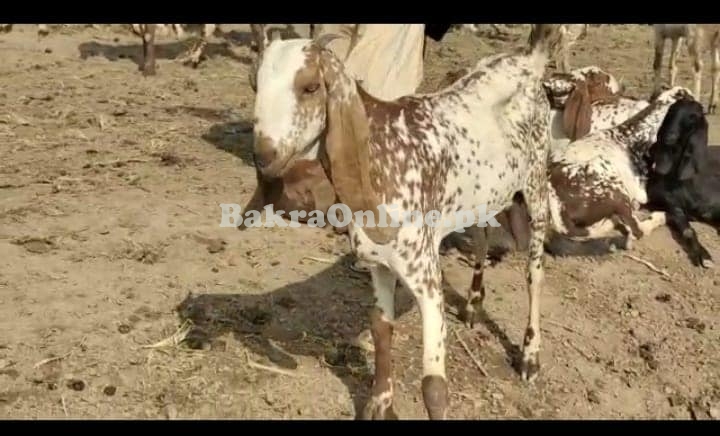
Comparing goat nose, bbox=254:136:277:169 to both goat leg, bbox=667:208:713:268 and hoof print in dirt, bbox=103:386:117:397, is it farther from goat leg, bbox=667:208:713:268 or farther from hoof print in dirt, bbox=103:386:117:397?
goat leg, bbox=667:208:713:268

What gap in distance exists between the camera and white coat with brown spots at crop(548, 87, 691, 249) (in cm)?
711

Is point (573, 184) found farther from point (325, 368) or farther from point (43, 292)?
point (43, 292)

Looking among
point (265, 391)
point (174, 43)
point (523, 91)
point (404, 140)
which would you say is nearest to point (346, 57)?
point (523, 91)

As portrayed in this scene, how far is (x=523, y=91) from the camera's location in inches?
191

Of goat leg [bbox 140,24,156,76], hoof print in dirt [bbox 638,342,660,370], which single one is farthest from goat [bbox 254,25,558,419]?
goat leg [bbox 140,24,156,76]

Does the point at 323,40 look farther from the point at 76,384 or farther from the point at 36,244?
the point at 36,244

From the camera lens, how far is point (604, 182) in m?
7.28

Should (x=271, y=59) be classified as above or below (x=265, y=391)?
above

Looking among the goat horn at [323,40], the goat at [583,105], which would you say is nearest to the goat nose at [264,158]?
the goat horn at [323,40]

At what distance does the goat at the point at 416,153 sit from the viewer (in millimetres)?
3186

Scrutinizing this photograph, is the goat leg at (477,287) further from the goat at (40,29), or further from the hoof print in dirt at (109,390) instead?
the goat at (40,29)

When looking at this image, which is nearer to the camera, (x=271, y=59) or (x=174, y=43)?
(x=271, y=59)

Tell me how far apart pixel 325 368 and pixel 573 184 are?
349 cm

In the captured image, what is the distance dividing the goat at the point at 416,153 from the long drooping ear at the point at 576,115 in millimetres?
3400
